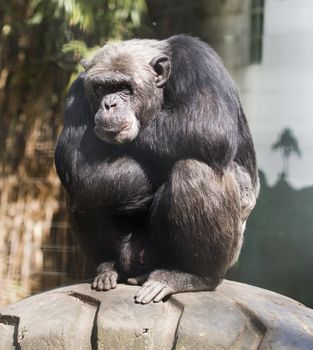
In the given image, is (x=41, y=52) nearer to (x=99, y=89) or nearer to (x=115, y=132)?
(x=99, y=89)

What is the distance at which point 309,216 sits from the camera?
5.31 meters

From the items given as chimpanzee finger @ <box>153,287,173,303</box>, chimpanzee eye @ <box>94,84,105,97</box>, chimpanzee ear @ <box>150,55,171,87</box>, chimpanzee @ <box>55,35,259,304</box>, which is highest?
chimpanzee ear @ <box>150,55,171,87</box>

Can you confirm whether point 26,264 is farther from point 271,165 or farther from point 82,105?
point 82,105

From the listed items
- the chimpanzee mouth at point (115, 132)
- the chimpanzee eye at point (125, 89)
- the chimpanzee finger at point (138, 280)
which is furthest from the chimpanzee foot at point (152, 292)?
the chimpanzee eye at point (125, 89)

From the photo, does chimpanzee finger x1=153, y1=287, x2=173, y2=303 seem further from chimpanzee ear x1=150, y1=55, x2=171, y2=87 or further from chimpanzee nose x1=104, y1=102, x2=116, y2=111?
chimpanzee ear x1=150, y1=55, x2=171, y2=87

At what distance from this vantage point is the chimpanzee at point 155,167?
3.12 meters

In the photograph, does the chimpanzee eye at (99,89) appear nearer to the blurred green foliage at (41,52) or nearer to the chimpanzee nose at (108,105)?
the chimpanzee nose at (108,105)

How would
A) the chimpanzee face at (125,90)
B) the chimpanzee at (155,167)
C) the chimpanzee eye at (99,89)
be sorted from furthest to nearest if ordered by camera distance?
the chimpanzee eye at (99,89), the chimpanzee face at (125,90), the chimpanzee at (155,167)

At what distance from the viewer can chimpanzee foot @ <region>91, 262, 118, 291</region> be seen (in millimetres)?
3139

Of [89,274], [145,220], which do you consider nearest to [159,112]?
[145,220]

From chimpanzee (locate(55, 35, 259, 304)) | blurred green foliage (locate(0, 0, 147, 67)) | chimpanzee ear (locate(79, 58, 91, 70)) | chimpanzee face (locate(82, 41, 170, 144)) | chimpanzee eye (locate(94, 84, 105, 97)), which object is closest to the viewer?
chimpanzee (locate(55, 35, 259, 304))

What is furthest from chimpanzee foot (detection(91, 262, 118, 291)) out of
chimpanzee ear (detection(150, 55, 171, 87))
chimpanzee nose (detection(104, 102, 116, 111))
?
chimpanzee ear (detection(150, 55, 171, 87))

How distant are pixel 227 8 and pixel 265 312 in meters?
3.19

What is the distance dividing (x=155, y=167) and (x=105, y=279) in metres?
0.57
